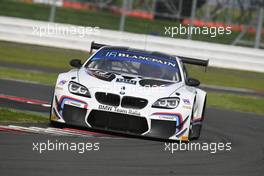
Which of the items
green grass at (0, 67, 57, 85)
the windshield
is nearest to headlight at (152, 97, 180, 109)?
the windshield

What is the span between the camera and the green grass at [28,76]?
721 inches

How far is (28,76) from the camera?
1909cm

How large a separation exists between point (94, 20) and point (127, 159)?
2383cm

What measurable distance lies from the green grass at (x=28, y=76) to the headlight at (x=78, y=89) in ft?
26.3

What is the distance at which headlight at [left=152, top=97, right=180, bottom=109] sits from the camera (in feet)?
32.8

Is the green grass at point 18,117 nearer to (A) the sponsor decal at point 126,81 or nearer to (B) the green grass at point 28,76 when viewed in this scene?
(A) the sponsor decal at point 126,81

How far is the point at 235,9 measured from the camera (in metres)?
31.2

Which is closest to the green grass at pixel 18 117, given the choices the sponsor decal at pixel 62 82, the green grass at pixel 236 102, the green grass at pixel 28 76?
the sponsor decal at pixel 62 82

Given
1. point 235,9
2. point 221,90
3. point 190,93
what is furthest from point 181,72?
point 235,9

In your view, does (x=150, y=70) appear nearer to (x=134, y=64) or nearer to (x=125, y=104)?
(x=134, y=64)

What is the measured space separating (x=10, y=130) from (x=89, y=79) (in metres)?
1.26

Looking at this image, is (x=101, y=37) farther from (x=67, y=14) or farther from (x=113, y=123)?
(x=113, y=123)

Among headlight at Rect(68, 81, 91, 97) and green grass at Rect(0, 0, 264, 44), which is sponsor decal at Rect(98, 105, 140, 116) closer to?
headlight at Rect(68, 81, 91, 97)

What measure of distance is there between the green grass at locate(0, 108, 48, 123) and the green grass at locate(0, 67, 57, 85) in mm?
6357
